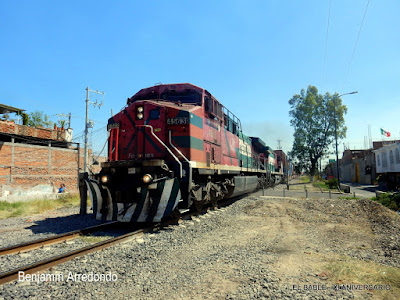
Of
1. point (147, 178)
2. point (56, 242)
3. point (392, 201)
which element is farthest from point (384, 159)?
point (56, 242)

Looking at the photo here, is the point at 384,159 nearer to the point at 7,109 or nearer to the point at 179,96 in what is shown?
the point at 179,96

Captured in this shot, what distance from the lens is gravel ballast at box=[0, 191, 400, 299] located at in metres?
3.05

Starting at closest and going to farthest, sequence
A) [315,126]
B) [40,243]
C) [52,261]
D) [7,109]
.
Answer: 1. [52,261]
2. [40,243]
3. [7,109]
4. [315,126]

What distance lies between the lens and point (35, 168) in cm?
1798

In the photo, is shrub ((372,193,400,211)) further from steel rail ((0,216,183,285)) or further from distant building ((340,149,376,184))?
distant building ((340,149,376,184))

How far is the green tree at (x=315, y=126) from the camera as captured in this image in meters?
36.3

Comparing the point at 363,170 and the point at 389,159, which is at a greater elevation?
the point at 389,159

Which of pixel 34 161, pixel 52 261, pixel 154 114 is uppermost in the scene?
pixel 154 114

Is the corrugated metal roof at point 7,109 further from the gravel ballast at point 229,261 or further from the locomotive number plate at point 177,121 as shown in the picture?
the locomotive number plate at point 177,121

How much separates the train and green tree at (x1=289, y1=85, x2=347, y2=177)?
3143 cm

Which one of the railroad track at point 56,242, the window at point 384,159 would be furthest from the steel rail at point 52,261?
the window at point 384,159

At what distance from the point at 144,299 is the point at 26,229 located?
5.48 metres

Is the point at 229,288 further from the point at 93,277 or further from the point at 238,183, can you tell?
the point at 238,183

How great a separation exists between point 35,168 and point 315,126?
3381cm
